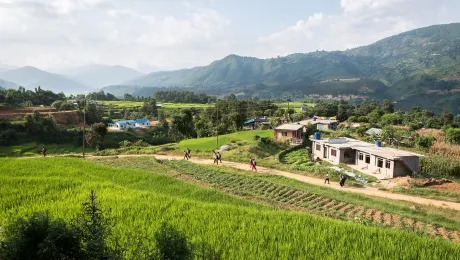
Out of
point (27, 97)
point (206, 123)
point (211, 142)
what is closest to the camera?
point (211, 142)

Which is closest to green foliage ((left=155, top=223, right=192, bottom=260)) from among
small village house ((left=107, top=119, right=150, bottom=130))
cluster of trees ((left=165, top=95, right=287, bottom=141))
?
cluster of trees ((left=165, top=95, right=287, bottom=141))

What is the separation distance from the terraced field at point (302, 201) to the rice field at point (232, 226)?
5.10m

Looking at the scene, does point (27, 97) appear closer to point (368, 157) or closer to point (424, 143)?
point (368, 157)

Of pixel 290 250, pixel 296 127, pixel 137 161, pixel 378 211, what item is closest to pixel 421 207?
pixel 378 211

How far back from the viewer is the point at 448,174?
3372 cm

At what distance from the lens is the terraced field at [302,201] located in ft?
52.3

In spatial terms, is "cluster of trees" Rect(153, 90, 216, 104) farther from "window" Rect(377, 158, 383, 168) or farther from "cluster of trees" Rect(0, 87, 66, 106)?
"window" Rect(377, 158, 383, 168)

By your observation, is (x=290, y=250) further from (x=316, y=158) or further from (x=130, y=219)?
(x=316, y=158)

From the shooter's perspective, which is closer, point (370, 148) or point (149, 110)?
point (370, 148)

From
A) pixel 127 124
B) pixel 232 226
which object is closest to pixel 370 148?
pixel 232 226

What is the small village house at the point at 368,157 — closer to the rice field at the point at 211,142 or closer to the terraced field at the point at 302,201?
the rice field at the point at 211,142

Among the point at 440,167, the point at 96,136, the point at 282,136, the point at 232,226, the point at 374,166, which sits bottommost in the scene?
the point at 440,167

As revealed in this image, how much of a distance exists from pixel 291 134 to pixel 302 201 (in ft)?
101

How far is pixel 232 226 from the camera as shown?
388 inches
